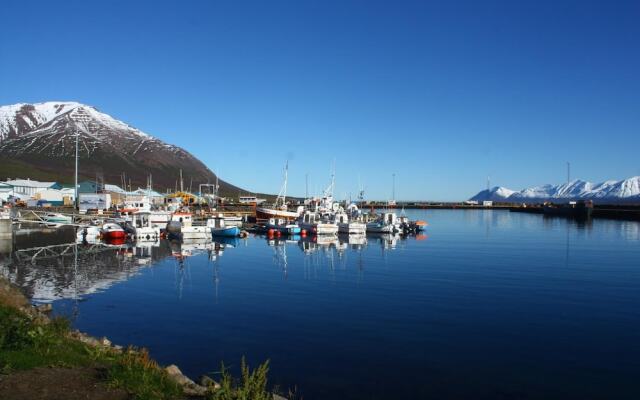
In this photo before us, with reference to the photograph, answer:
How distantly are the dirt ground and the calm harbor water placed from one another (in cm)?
574

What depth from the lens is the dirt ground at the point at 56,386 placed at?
9.23 metres

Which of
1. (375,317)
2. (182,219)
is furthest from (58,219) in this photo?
(375,317)

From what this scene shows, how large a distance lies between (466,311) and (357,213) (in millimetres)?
76590

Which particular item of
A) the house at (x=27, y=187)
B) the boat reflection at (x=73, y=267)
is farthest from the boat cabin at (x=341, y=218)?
the house at (x=27, y=187)

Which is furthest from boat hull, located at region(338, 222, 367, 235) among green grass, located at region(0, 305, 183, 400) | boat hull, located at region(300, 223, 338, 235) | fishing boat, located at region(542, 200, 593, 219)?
fishing boat, located at region(542, 200, 593, 219)

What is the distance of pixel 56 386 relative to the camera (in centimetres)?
968

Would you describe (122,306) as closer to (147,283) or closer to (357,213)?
(147,283)

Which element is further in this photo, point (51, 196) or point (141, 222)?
point (51, 196)

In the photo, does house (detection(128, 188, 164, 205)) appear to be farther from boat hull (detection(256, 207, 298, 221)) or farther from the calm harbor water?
the calm harbor water

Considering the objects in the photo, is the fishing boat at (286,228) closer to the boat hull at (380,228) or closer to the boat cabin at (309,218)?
the boat cabin at (309,218)

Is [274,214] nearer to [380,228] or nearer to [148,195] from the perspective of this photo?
[380,228]

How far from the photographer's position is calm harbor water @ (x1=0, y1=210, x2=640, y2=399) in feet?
51.3

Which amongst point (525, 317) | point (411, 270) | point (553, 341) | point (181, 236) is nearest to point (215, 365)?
point (553, 341)

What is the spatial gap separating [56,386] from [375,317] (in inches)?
597
